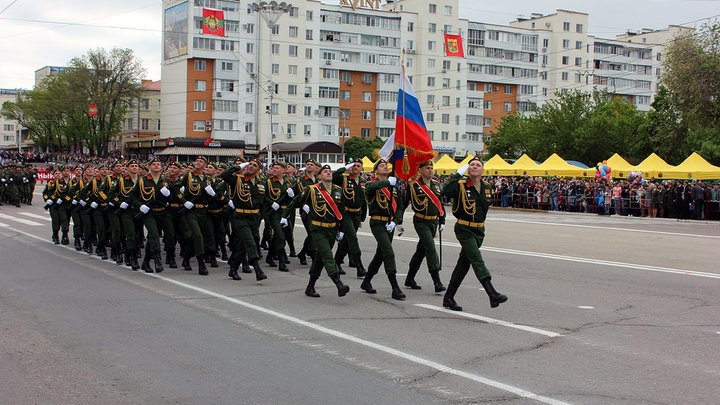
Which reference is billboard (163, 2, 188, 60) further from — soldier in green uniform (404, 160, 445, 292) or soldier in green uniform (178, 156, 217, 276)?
soldier in green uniform (404, 160, 445, 292)

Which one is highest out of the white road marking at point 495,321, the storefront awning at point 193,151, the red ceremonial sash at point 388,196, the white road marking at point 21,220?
the storefront awning at point 193,151

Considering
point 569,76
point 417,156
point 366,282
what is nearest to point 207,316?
point 366,282

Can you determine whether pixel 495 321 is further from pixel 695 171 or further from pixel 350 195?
pixel 695 171

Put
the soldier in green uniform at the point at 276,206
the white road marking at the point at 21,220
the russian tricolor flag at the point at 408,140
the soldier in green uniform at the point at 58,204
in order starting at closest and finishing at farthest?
the russian tricolor flag at the point at 408,140 → the soldier in green uniform at the point at 276,206 → the soldier in green uniform at the point at 58,204 → the white road marking at the point at 21,220

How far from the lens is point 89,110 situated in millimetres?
80000

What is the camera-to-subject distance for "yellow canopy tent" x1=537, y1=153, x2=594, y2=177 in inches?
1554

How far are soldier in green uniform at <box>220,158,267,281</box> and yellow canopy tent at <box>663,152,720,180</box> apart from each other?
2660 cm

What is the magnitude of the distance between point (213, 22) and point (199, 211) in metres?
66.8

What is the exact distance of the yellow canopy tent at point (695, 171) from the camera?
109 feet

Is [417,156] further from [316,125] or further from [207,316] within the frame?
[316,125]

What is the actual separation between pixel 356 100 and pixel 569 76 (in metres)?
33.0

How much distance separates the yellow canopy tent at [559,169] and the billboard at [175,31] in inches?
1943

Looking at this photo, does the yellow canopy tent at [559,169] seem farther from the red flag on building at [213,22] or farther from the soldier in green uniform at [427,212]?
the red flag on building at [213,22]

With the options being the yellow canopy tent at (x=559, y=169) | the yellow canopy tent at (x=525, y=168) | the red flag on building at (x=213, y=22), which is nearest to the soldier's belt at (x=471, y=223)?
the yellow canopy tent at (x=559, y=169)
